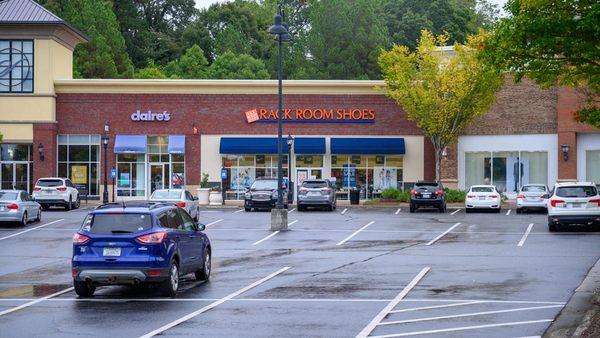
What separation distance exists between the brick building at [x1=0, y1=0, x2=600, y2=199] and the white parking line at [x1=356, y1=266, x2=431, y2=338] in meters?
34.0

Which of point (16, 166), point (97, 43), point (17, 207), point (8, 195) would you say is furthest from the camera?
point (97, 43)

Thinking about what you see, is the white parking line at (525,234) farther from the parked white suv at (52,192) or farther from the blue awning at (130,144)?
the blue awning at (130,144)

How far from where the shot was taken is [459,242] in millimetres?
29094

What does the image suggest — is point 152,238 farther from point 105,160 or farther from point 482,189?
point 105,160

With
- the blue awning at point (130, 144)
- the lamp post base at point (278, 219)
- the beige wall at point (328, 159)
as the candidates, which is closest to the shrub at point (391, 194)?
the beige wall at point (328, 159)

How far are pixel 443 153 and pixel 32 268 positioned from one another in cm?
3459

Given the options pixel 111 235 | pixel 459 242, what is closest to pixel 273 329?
pixel 111 235

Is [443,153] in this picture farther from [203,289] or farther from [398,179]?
[203,289]

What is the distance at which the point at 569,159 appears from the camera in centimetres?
5219

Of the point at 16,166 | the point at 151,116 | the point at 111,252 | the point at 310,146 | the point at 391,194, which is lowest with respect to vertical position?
the point at 111,252

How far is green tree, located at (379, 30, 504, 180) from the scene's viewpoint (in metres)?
50.2

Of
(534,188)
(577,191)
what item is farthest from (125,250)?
(534,188)

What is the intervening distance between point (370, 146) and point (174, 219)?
121 feet

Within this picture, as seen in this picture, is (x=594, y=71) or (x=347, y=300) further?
(x=594, y=71)
